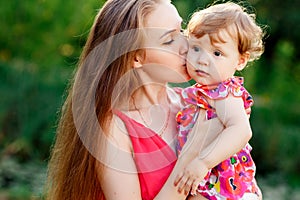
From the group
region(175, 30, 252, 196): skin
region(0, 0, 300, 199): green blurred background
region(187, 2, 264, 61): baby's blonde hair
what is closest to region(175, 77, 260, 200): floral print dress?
region(175, 30, 252, 196): skin

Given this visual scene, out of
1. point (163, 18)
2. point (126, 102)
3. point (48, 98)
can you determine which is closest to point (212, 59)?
point (163, 18)

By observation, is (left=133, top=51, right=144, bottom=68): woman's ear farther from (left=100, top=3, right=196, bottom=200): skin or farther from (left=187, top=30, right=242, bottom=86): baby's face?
(left=187, top=30, right=242, bottom=86): baby's face

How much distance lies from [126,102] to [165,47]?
0.70 ft

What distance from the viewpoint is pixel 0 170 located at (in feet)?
18.6

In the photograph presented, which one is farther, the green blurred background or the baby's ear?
the green blurred background

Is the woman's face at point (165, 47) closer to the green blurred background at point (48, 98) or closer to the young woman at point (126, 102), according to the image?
the young woman at point (126, 102)

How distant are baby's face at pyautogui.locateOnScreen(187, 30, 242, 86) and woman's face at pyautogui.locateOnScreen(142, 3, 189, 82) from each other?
1.4 inches

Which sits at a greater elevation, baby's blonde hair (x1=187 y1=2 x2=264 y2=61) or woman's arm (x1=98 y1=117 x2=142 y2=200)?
baby's blonde hair (x1=187 y1=2 x2=264 y2=61)

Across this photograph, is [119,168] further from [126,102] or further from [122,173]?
[126,102]

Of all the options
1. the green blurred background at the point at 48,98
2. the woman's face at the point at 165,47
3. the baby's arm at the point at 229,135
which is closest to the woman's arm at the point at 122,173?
the baby's arm at the point at 229,135

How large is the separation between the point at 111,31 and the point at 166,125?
13.9 inches

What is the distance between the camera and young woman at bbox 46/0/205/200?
224cm

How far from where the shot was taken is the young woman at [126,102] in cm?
224

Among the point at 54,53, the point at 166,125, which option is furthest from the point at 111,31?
the point at 54,53
